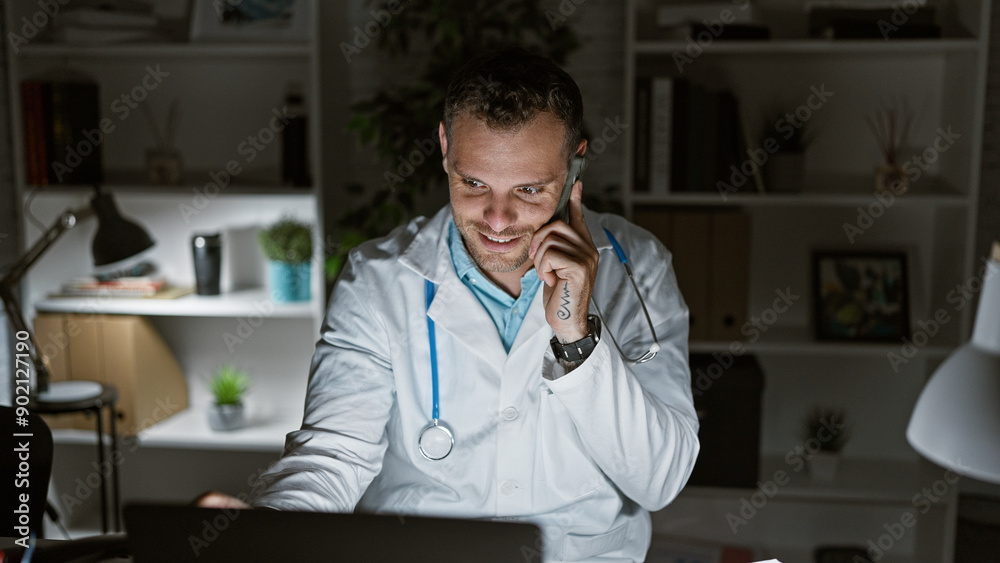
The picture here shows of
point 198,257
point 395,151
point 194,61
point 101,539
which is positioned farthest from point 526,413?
point 194,61

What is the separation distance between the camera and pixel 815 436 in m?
2.73

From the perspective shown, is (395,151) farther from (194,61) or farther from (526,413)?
(526,413)

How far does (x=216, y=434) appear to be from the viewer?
8.95 ft

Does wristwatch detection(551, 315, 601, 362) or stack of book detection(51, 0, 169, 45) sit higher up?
stack of book detection(51, 0, 169, 45)

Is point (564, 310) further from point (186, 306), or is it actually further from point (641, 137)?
point (186, 306)

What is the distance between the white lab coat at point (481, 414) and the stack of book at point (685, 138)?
0.97m

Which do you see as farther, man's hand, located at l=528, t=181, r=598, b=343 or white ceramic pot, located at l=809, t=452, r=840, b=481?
white ceramic pot, located at l=809, t=452, r=840, b=481

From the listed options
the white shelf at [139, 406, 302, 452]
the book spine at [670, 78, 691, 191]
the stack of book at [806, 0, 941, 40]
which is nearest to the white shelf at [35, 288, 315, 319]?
the white shelf at [139, 406, 302, 452]

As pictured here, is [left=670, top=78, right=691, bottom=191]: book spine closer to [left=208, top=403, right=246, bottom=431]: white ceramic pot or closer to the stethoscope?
the stethoscope

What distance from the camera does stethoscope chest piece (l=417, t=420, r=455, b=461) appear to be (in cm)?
146

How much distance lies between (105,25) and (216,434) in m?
1.35

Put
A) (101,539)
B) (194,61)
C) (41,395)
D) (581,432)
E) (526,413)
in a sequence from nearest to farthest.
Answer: (101,539)
(581,432)
(526,413)
(41,395)
(194,61)

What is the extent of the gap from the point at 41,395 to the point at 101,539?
4.98ft

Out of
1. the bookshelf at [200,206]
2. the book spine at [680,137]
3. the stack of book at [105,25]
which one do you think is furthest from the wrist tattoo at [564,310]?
the stack of book at [105,25]
